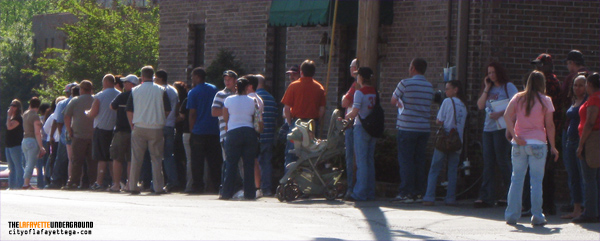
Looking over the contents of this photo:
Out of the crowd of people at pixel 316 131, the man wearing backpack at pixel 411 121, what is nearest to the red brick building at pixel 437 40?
the crowd of people at pixel 316 131

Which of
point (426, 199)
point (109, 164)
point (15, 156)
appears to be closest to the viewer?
point (426, 199)

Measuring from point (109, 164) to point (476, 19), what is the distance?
6.58m

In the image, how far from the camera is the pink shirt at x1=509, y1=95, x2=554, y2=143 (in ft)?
29.6

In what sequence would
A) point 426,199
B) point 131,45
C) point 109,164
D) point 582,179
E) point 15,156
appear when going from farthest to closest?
point 131,45
point 15,156
point 109,164
point 426,199
point 582,179

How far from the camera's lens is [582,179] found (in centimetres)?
972

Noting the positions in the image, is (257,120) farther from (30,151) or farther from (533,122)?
(30,151)

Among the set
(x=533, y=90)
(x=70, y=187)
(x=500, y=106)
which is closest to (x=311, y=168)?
→ (x=500, y=106)

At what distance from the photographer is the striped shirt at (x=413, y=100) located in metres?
11.3

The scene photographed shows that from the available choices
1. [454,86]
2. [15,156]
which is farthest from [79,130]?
[454,86]

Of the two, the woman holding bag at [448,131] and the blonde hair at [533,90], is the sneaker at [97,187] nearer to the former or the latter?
the woman holding bag at [448,131]

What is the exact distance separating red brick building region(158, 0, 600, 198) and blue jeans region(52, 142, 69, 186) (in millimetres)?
3947

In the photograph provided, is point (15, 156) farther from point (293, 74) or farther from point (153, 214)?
point (153, 214)

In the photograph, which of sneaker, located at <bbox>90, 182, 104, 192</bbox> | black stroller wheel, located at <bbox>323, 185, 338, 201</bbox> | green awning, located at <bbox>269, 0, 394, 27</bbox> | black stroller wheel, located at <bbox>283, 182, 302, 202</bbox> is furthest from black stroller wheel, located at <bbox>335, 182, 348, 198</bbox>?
sneaker, located at <bbox>90, 182, 104, 192</bbox>

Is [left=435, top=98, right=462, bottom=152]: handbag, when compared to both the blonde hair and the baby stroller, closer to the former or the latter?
the baby stroller
